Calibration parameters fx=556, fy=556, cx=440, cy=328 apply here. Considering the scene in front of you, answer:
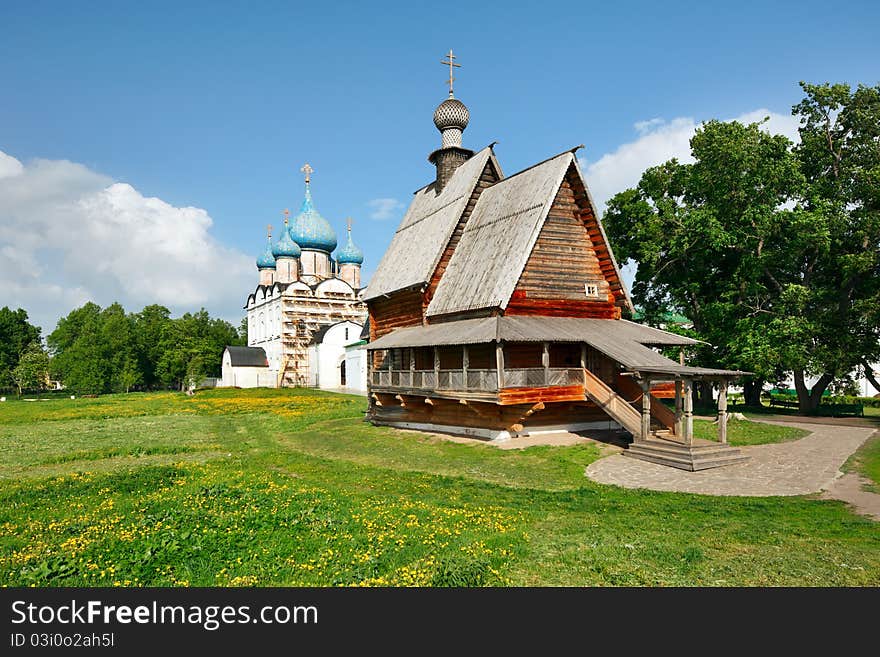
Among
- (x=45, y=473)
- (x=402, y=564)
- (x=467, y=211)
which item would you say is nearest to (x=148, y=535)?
(x=402, y=564)

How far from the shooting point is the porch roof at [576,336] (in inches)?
649

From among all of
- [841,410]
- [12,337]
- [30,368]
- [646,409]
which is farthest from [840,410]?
[12,337]

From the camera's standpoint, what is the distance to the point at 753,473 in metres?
13.6

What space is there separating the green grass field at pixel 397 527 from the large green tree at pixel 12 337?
79.3 metres

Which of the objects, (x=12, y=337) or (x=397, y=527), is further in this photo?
(x=12, y=337)

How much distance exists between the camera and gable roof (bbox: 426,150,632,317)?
1973 centimetres

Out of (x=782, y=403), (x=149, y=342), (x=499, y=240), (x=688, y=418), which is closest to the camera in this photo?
(x=688, y=418)

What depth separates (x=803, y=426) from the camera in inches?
928

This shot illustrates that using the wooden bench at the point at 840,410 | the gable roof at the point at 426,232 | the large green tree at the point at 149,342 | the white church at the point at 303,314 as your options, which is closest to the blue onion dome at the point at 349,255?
the white church at the point at 303,314

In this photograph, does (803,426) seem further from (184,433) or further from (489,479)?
(184,433)

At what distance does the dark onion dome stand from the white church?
32160mm

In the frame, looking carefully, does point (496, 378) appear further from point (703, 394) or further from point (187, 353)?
point (187, 353)

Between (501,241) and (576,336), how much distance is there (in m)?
5.17

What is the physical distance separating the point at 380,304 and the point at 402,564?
21427 mm
